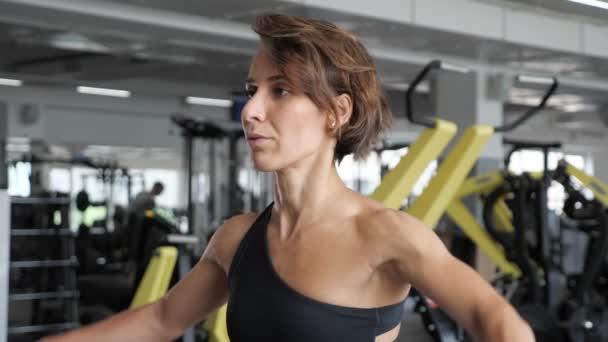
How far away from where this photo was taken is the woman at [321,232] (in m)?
1.07

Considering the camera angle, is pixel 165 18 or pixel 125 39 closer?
pixel 165 18

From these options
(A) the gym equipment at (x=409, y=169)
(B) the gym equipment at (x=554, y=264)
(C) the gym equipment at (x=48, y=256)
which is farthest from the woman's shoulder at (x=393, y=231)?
(C) the gym equipment at (x=48, y=256)

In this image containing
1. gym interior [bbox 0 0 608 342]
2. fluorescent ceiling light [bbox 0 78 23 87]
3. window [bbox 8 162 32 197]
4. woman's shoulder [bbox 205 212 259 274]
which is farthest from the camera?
fluorescent ceiling light [bbox 0 78 23 87]

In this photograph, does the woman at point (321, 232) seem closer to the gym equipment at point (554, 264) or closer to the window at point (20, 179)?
the gym equipment at point (554, 264)

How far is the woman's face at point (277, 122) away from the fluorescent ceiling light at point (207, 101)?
11729 millimetres

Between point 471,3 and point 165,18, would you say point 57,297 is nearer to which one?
point 165,18

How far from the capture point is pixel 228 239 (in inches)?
49.3

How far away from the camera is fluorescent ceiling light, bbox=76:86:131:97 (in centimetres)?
1207

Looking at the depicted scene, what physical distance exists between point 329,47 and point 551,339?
4948 millimetres

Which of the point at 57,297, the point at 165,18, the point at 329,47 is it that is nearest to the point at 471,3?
the point at 165,18

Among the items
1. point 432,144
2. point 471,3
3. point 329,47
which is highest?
point 471,3

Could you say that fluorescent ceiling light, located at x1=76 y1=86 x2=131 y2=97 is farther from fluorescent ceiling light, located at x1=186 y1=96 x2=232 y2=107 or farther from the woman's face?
the woman's face

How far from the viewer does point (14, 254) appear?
706cm

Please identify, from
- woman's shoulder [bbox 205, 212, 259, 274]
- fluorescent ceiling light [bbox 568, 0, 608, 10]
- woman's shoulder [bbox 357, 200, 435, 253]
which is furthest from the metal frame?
fluorescent ceiling light [bbox 568, 0, 608, 10]
